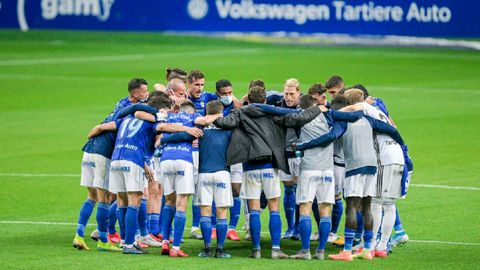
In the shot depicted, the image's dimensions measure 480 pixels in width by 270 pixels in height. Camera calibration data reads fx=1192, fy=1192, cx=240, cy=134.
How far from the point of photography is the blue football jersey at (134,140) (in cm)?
1549

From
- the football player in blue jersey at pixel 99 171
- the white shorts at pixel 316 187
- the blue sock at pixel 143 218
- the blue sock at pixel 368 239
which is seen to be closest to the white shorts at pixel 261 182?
the white shorts at pixel 316 187

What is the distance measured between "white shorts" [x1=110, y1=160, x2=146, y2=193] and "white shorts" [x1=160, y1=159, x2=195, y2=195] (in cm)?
32

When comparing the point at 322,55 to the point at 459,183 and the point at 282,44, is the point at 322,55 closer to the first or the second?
the point at 282,44

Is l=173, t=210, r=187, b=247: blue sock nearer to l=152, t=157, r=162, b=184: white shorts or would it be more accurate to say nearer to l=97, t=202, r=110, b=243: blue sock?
l=97, t=202, r=110, b=243: blue sock

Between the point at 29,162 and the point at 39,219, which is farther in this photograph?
the point at 29,162

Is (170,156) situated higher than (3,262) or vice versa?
(170,156)

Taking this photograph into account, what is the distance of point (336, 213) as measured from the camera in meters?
16.9

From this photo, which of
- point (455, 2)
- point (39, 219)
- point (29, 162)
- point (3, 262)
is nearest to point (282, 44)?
point (455, 2)

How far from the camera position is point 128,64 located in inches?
1638

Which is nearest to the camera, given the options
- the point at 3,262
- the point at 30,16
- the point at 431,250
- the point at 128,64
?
the point at 3,262

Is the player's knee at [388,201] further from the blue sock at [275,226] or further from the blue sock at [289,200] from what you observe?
the blue sock at [289,200]

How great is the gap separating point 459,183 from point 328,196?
6.81 meters

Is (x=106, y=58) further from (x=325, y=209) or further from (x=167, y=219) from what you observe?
(x=325, y=209)

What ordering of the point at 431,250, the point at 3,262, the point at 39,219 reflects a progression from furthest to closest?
the point at 39,219
the point at 431,250
the point at 3,262
